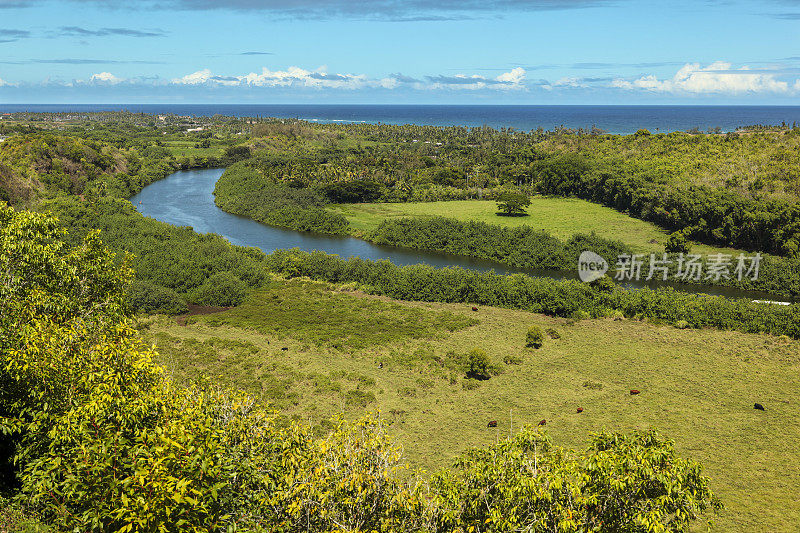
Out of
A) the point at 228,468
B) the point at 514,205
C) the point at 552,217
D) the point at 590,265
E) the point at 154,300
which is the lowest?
the point at 154,300

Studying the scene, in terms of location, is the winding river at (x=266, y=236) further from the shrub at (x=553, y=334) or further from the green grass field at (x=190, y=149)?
the green grass field at (x=190, y=149)

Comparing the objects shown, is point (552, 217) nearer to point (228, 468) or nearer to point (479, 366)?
point (479, 366)

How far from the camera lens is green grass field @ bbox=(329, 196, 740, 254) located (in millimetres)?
61812

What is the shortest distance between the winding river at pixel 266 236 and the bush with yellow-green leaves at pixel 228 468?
1608 inches

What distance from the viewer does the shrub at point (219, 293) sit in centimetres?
4088

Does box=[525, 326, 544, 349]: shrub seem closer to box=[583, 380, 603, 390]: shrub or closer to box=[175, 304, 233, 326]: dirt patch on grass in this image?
box=[583, 380, 603, 390]: shrub

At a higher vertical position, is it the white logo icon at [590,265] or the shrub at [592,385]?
the white logo icon at [590,265]

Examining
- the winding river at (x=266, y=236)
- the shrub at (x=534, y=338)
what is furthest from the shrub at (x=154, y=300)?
the shrub at (x=534, y=338)

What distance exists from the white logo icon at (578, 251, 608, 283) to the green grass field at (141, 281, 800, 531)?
15980 mm

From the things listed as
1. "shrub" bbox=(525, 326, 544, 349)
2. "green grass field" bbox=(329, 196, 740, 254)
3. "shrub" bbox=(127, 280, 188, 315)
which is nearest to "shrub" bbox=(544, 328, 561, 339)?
"shrub" bbox=(525, 326, 544, 349)

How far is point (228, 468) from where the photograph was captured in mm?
9438

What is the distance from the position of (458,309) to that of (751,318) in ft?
64.9

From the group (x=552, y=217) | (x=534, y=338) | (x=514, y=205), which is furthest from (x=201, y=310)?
(x=552, y=217)

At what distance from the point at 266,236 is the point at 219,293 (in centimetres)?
2888
